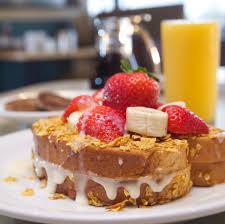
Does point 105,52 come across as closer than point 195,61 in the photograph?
No

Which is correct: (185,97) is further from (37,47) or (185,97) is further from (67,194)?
(37,47)

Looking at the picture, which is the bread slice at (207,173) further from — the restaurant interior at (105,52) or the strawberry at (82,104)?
the strawberry at (82,104)

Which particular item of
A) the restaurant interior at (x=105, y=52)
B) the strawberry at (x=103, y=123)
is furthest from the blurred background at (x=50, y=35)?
the strawberry at (x=103, y=123)

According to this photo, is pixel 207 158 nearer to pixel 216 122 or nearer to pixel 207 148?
pixel 207 148

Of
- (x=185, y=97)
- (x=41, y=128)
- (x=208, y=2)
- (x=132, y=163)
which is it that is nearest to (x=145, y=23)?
(x=185, y=97)

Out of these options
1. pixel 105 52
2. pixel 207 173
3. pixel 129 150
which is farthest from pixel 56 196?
pixel 105 52

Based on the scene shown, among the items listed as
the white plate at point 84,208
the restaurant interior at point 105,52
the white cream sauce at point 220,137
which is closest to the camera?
the white plate at point 84,208
